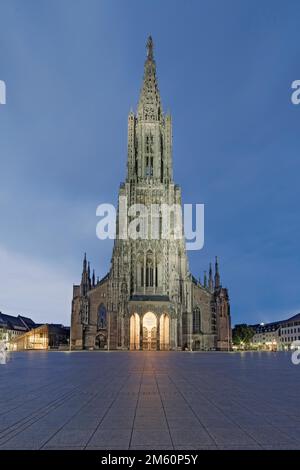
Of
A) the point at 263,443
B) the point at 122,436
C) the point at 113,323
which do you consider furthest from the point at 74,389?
the point at 113,323

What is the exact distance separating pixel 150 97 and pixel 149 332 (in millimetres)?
44665

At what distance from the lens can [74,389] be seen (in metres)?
13.7

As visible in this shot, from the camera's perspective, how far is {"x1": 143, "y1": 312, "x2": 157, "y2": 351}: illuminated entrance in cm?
7456

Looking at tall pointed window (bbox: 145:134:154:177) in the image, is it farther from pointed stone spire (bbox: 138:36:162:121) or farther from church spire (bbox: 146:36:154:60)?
church spire (bbox: 146:36:154:60)

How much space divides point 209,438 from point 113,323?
67133 millimetres

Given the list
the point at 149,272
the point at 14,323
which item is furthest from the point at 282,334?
the point at 14,323

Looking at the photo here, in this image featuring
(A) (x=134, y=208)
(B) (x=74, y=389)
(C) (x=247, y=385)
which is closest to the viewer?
(B) (x=74, y=389)

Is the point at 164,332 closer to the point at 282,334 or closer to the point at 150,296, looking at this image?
the point at 150,296

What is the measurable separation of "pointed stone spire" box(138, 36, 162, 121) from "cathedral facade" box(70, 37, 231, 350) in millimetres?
13166

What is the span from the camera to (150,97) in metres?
90.2

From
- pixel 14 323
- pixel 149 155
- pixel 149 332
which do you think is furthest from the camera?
pixel 14 323

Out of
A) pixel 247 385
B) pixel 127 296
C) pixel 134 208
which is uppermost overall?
pixel 134 208
